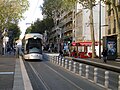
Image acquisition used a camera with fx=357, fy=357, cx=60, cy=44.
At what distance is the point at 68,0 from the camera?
159 feet

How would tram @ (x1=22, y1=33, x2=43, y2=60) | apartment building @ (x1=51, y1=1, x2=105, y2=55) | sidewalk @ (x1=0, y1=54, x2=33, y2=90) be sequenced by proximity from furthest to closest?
apartment building @ (x1=51, y1=1, x2=105, y2=55), tram @ (x1=22, y1=33, x2=43, y2=60), sidewalk @ (x1=0, y1=54, x2=33, y2=90)

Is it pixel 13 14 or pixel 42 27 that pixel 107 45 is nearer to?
pixel 13 14

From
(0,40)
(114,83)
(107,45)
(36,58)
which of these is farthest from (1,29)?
(114,83)

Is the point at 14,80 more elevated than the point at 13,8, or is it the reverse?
the point at 13,8

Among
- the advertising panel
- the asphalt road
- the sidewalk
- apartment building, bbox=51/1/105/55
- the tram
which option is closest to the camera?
the sidewalk

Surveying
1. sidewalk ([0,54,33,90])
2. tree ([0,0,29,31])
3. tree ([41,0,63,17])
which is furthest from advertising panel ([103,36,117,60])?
tree ([41,0,63,17])

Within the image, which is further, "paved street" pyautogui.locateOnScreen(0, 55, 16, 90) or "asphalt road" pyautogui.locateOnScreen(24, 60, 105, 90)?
"asphalt road" pyautogui.locateOnScreen(24, 60, 105, 90)

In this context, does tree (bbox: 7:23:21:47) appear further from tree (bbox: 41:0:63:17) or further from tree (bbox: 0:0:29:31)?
tree (bbox: 41:0:63:17)

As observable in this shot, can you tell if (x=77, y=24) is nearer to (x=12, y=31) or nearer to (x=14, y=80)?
(x=12, y=31)

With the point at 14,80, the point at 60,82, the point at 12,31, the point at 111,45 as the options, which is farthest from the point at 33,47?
the point at 12,31

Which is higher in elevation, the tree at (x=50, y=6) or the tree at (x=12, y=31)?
the tree at (x=50, y=6)

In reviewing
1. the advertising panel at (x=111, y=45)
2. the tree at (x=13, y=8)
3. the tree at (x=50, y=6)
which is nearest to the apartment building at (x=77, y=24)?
the tree at (x=50, y=6)

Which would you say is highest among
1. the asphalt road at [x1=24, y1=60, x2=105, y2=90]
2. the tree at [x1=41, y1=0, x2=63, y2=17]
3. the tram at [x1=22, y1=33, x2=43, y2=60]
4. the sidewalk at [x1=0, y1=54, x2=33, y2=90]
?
the tree at [x1=41, y1=0, x2=63, y2=17]

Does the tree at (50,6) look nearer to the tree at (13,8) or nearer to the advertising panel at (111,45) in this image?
the tree at (13,8)
